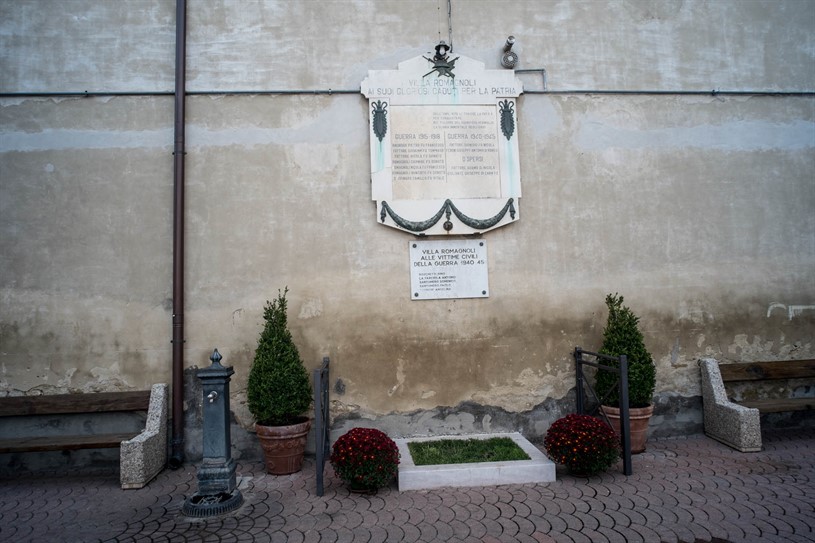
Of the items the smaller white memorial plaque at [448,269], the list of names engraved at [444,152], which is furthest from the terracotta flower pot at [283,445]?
the list of names engraved at [444,152]

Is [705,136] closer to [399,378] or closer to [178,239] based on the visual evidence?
[399,378]

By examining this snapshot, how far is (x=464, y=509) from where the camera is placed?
157 inches

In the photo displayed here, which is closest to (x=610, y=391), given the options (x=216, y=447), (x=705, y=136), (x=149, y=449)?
(x=705, y=136)

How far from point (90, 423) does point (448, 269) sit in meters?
4.14

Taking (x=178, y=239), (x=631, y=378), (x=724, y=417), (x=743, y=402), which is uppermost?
(x=178, y=239)

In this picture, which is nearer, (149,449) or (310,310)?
(149,449)

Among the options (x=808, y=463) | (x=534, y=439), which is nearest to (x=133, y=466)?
(x=534, y=439)

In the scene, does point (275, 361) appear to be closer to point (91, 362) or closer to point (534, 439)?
point (91, 362)

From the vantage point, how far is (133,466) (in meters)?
4.66

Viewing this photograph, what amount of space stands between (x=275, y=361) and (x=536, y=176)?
360 centimetres

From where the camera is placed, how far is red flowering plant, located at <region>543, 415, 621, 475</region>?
4.47m

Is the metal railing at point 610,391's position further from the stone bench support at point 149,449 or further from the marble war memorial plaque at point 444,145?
the stone bench support at point 149,449

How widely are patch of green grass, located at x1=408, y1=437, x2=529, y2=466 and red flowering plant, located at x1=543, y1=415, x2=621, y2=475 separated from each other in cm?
33

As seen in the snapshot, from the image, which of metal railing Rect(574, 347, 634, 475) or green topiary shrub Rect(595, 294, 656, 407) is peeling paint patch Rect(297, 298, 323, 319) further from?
green topiary shrub Rect(595, 294, 656, 407)
